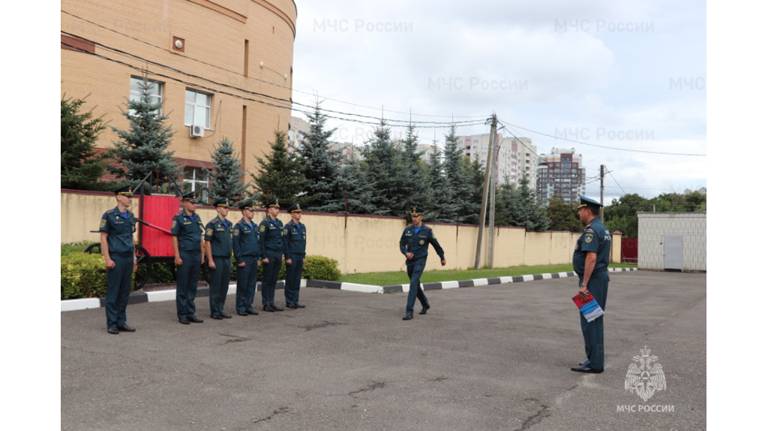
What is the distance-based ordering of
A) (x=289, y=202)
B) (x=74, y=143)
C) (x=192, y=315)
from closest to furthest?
(x=192, y=315), (x=74, y=143), (x=289, y=202)

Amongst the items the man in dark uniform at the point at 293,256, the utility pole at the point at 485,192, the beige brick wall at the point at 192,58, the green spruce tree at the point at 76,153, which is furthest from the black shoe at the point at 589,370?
the utility pole at the point at 485,192

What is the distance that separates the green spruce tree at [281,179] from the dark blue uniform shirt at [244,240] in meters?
9.14

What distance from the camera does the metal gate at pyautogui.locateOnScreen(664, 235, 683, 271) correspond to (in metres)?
33.8

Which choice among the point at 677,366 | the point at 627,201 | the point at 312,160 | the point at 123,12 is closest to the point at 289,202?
the point at 312,160

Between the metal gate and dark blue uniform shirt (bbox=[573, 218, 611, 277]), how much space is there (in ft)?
99.5

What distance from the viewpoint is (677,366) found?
646cm

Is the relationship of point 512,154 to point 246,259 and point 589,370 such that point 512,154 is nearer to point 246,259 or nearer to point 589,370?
point 246,259

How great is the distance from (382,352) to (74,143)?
11.1 metres

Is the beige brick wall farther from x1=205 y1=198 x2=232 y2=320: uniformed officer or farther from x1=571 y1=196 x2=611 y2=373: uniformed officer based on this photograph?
x1=571 y1=196 x2=611 y2=373: uniformed officer

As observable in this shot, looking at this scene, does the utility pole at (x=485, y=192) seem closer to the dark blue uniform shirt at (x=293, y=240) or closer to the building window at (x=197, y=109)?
the building window at (x=197, y=109)

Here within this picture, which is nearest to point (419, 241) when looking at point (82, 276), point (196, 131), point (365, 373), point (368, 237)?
point (365, 373)

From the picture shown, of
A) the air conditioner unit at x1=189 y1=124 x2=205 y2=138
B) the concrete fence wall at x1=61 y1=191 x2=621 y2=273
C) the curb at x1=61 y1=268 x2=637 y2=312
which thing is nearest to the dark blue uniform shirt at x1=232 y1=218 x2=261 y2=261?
the curb at x1=61 y1=268 x2=637 y2=312

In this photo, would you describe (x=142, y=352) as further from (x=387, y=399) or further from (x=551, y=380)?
(x=551, y=380)

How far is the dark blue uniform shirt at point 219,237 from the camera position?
9.23 m
